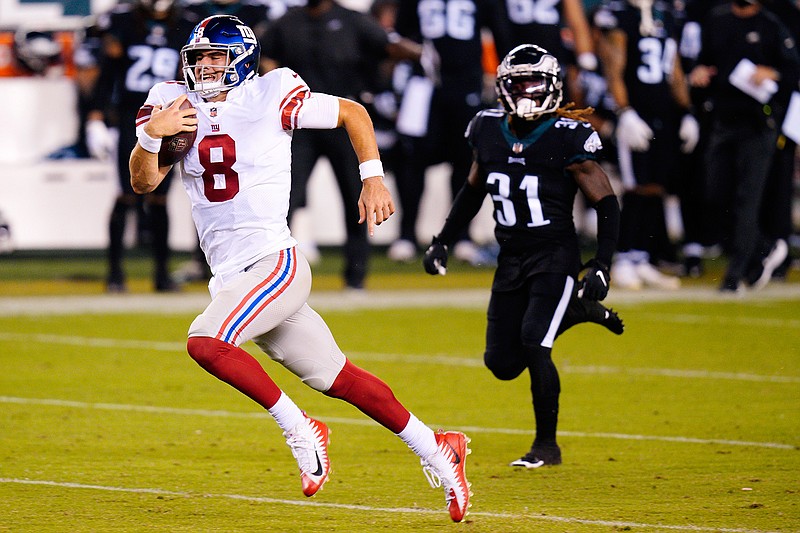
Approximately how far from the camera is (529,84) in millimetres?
5957

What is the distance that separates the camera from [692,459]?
5.85 m

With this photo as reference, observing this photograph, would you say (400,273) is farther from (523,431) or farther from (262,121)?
(262,121)

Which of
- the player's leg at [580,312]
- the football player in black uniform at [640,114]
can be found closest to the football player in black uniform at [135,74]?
the football player in black uniform at [640,114]

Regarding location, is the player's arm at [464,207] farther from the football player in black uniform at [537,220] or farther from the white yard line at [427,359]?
the white yard line at [427,359]

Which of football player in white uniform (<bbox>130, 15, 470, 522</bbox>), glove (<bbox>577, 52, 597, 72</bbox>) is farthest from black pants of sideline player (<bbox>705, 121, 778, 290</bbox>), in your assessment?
football player in white uniform (<bbox>130, 15, 470, 522</bbox>)

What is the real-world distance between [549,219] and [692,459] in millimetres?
1061

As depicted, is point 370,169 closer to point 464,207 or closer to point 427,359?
point 464,207

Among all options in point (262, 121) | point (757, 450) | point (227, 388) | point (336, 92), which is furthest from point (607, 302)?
point (262, 121)

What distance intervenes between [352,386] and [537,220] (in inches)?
54.1

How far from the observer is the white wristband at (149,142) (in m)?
4.78

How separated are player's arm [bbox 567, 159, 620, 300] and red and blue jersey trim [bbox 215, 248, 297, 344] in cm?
130

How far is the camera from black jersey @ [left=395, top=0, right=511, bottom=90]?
460 inches

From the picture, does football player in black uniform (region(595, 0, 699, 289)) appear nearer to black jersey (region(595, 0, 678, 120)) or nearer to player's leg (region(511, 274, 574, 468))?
black jersey (region(595, 0, 678, 120))

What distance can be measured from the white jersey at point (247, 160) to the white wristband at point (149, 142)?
11 cm
